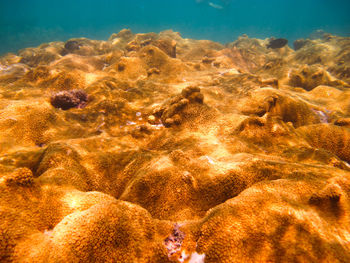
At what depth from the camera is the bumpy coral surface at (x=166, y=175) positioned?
7.47ft

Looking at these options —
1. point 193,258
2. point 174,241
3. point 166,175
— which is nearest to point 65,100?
point 166,175

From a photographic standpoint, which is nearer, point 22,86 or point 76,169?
point 76,169

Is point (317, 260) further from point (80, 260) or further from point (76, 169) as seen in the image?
point (76, 169)

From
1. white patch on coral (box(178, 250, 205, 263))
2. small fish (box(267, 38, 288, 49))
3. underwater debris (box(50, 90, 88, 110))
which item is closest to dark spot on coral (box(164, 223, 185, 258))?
white patch on coral (box(178, 250, 205, 263))

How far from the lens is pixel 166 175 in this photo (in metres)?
3.87

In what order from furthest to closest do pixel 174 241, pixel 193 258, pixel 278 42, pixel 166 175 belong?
pixel 278 42 → pixel 166 175 → pixel 174 241 → pixel 193 258

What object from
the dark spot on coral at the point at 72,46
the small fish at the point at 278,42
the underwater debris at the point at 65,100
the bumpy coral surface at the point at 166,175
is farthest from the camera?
the small fish at the point at 278,42

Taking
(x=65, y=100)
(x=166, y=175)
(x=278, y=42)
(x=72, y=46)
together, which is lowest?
(x=65, y=100)

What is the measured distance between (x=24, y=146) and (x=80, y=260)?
5.20 meters

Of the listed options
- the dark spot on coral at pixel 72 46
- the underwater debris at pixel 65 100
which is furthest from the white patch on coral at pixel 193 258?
the dark spot on coral at pixel 72 46

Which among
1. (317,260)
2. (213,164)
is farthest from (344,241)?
(213,164)

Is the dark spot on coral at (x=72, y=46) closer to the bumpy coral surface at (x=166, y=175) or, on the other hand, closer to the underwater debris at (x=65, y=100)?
the bumpy coral surface at (x=166, y=175)

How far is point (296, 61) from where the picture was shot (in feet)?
70.2

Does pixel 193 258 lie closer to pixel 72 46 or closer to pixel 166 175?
pixel 166 175
